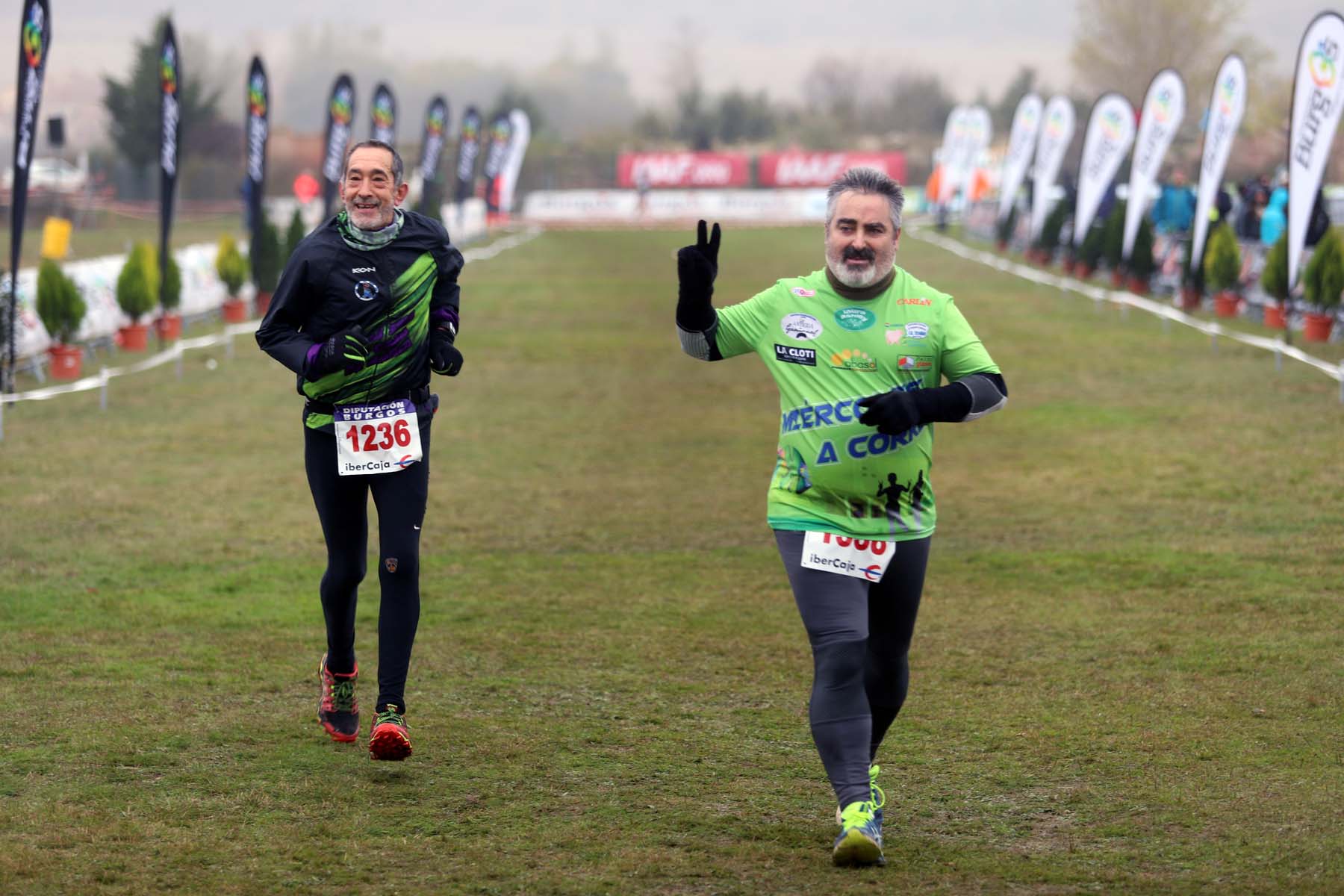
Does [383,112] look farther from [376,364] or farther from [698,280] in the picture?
[698,280]

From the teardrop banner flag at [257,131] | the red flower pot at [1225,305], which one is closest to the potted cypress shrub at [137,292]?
the teardrop banner flag at [257,131]

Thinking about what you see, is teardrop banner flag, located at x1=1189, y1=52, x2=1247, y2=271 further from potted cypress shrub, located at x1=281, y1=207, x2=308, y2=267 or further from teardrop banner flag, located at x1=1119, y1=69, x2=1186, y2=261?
potted cypress shrub, located at x1=281, y1=207, x2=308, y2=267

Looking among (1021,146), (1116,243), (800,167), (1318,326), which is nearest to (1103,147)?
(1116,243)

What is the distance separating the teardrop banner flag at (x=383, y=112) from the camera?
3650 centimetres

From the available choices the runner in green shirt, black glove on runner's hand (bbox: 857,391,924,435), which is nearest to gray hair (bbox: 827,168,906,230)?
the runner in green shirt

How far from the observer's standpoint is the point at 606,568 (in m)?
A: 9.82

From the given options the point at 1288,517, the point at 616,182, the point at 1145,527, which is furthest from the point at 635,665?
the point at 616,182

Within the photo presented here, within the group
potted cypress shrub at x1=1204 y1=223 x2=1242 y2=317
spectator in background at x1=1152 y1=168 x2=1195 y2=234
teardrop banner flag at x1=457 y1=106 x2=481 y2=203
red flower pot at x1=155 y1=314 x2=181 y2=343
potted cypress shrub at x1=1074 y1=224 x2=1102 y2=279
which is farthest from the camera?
teardrop banner flag at x1=457 y1=106 x2=481 y2=203

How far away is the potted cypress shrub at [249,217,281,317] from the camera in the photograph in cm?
2739

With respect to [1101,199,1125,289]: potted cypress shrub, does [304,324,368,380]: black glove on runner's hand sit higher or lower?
higher

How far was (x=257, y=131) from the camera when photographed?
26.1 metres

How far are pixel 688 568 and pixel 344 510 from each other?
3817 millimetres

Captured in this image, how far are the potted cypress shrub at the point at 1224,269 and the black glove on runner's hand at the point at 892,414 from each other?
21.7 metres

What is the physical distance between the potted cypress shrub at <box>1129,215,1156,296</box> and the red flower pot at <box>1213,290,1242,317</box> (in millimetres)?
4033
